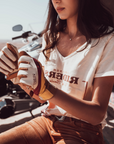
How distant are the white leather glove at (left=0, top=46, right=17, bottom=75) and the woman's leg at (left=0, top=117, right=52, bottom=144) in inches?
14.8

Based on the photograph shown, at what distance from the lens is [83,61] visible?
0.84m

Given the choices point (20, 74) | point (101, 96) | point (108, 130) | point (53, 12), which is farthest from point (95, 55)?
point (108, 130)

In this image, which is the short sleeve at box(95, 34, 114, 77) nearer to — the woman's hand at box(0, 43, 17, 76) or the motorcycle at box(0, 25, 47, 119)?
the woman's hand at box(0, 43, 17, 76)

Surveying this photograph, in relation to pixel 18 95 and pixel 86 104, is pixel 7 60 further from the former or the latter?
pixel 18 95

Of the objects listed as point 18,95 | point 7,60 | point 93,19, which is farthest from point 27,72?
point 18,95

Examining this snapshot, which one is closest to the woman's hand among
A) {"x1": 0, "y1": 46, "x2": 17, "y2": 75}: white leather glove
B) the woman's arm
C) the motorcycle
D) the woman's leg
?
{"x1": 0, "y1": 46, "x2": 17, "y2": 75}: white leather glove

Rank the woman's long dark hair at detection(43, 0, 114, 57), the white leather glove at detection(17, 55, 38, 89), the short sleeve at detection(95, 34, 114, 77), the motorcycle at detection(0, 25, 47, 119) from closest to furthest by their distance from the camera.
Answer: the white leather glove at detection(17, 55, 38, 89)
the short sleeve at detection(95, 34, 114, 77)
the woman's long dark hair at detection(43, 0, 114, 57)
the motorcycle at detection(0, 25, 47, 119)

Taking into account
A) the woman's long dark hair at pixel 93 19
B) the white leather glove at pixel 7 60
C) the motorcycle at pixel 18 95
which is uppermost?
the woman's long dark hair at pixel 93 19

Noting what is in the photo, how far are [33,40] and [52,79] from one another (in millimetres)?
1416

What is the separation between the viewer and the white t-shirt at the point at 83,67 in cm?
75

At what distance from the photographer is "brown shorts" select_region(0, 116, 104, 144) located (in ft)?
2.50

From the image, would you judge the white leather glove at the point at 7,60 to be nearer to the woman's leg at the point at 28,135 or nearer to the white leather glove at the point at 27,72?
the white leather glove at the point at 27,72

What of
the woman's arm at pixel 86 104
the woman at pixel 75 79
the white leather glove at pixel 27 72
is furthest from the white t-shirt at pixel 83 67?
the white leather glove at pixel 27 72

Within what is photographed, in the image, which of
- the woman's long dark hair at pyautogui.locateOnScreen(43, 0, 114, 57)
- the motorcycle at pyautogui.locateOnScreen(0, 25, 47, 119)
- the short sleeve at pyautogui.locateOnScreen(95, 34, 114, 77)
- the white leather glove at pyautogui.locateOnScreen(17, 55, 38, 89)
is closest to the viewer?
the white leather glove at pyautogui.locateOnScreen(17, 55, 38, 89)
